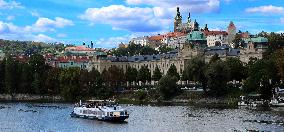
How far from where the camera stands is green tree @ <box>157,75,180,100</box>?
140750mm

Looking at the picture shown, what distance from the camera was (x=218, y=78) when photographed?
13350cm

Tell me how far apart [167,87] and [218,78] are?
506 inches

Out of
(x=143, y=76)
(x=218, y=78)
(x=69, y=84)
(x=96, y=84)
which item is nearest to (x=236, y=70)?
(x=218, y=78)

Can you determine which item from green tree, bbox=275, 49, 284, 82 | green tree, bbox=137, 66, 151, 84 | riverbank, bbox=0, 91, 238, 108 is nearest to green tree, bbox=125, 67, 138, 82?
green tree, bbox=137, 66, 151, 84

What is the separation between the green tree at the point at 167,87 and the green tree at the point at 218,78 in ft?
32.9

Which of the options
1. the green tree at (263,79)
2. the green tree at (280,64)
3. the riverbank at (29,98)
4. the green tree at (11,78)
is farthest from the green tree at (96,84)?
the green tree at (280,64)

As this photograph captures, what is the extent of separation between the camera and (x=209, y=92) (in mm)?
136625

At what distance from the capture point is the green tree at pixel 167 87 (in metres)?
141

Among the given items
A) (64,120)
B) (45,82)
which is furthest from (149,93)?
(64,120)

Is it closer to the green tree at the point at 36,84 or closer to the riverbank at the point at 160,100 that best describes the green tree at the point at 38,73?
the green tree at the point at 36,84

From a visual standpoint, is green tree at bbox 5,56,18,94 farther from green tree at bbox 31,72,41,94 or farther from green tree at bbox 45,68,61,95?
green tree at bbox 45,68,61,95

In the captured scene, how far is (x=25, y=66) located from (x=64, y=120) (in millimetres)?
91563

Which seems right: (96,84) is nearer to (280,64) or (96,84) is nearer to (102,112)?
(280,64)

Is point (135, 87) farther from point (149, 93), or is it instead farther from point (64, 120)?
point (64, 120)
